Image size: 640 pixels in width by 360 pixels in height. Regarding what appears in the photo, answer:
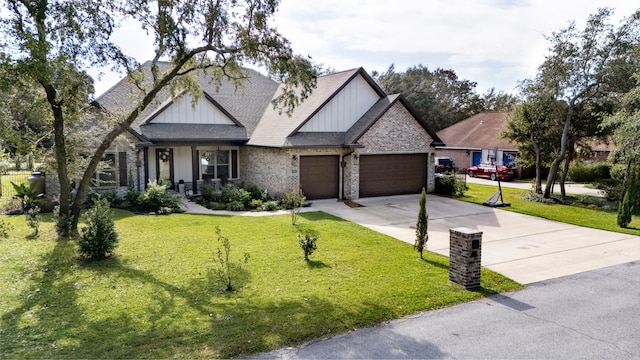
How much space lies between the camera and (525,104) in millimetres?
22500

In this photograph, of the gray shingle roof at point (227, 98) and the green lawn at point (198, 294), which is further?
the gray shingle roof at point (227, 98)

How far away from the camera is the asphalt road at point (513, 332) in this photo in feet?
20.1

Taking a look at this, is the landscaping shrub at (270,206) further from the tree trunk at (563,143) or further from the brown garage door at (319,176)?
the tree trunk at (563,143)

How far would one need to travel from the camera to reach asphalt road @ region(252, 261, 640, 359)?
242 inches

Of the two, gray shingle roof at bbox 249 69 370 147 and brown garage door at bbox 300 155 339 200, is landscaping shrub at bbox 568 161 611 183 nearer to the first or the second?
gray shingle roof at bbox 249 69 370 147

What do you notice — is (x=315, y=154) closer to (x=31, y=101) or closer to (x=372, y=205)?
(x=372, y=205)

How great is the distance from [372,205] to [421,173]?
4938 millimetres

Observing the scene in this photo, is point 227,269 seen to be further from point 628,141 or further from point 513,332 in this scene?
point 628,141

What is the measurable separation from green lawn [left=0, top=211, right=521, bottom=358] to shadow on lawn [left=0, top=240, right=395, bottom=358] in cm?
2

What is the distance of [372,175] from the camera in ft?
69.4

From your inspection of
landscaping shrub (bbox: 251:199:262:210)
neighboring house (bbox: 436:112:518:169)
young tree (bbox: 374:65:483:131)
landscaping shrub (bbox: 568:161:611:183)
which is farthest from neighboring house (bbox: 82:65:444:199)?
young tree (bbox: 374:65:483:131)

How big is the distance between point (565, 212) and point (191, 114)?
1830 centimetres

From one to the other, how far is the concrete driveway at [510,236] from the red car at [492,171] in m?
13.6

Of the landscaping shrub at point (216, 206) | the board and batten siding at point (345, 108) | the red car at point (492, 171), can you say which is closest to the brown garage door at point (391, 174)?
the board and batten siding at point (345, 108)
